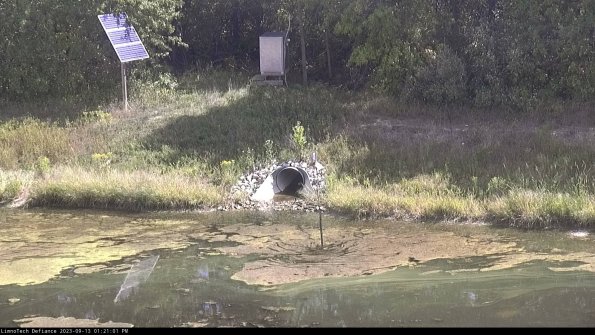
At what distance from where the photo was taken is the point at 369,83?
19.5m

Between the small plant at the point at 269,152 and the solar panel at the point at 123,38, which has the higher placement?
the solar panel at the point at 123,38

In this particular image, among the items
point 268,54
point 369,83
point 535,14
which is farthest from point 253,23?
point 535,14

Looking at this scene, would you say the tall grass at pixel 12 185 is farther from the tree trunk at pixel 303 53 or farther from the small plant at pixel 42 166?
the tree trunk at pixel 303 53

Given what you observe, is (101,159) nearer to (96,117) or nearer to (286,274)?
(96,117)

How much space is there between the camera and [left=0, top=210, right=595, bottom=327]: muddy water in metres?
7.48

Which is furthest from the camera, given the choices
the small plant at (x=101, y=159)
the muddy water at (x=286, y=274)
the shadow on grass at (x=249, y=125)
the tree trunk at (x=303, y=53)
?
the tree trunk at (x=303, y=53)

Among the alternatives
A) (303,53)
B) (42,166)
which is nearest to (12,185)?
(42,166)

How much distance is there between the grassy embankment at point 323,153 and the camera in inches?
494

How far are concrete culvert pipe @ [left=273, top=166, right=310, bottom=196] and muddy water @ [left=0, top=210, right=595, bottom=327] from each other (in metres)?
1.68

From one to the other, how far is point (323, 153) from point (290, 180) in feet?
2.92

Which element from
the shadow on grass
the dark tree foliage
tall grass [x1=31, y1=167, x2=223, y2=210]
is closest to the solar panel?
the dark tree foliage

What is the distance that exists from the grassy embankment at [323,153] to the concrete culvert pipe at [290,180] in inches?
16.0

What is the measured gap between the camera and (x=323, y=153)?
15.2 meters

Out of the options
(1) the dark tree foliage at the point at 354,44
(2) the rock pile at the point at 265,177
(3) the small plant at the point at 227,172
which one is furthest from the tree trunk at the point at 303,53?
(3) the small plant at the point at 227,172
